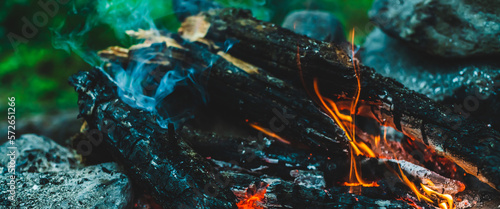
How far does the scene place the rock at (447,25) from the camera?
3.22 meters

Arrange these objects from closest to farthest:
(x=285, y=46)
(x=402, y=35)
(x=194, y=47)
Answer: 1. (x=285, y=46)
2. (x=194, y=47)
3. (x=402, y=35)

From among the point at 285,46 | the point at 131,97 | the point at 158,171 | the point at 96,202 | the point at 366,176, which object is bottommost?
the point at 96,202

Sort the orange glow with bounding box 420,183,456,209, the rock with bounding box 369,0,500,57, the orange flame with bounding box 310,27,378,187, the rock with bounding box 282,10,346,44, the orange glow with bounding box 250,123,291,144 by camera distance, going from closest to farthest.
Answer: the orange glow with bounding box 420,183,456,209 < the orange flame with bounding box 310,27,378,187 < the orange glow with bounding box 250,123,291,144 < the rock with bounding box 369,0,500,57 < the rock with bounding box 282,10,346,44

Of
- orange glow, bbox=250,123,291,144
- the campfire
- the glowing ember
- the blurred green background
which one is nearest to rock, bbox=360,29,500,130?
the campfire

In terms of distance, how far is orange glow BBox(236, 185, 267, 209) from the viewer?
7.22 feet

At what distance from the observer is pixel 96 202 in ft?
7.72

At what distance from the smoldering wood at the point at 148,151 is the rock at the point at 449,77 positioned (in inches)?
90.8

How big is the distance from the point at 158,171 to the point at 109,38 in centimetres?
355

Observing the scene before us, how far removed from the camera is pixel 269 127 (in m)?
3.14

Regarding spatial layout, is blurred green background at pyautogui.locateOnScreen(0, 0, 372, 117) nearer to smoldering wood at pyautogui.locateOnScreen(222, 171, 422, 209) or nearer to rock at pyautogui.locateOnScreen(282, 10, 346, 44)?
rock at pyautogui.locateOnScreen(282, 10, 346, 44)

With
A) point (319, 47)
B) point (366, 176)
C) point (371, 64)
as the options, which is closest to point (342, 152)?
point (366, 176)

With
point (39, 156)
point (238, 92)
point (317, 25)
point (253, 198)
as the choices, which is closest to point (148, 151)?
point (253, 198)

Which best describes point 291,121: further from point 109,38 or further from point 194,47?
point 109,38

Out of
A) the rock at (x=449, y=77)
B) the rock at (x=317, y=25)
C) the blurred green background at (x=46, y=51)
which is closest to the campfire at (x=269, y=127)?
the rock at (x=449, y=77)
